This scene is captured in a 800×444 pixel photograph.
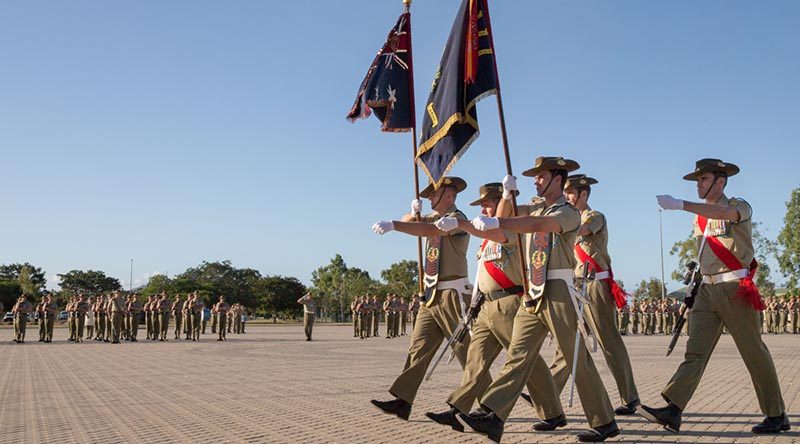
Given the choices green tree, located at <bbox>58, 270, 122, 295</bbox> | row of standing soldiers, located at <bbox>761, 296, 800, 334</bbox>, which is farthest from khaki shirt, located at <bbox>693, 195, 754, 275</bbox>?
green tree, located at <bbox>58, 270, 122, 295</bbox>

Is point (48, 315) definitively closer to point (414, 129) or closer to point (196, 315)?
point (196, 315)

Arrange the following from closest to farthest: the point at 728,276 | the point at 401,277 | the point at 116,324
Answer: the point at 728,276
the point at 116,324
the point at 401,277

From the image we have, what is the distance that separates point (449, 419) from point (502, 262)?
140 cm

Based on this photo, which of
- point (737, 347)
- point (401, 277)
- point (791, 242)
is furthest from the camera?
point (401, 277)

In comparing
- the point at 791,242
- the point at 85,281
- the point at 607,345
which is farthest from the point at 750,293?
the point at 85,281

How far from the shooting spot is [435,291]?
688 centimetres

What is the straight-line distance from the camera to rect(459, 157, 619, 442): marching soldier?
5.43m

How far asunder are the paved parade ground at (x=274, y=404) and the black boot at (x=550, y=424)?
0.09m

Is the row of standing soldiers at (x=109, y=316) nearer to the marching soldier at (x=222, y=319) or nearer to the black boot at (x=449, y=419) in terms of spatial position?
the marching soldier at (x=222, y=319)

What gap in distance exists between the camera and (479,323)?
6262 millimetres

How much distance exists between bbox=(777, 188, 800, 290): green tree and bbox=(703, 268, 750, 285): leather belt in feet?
181

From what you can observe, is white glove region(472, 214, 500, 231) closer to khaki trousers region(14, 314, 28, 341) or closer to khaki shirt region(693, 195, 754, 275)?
khaki shirt region(693, 195, 754, 275)

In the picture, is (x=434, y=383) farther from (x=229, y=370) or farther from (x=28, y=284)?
(x=28, y=284)

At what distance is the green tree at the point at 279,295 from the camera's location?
3071 inches
